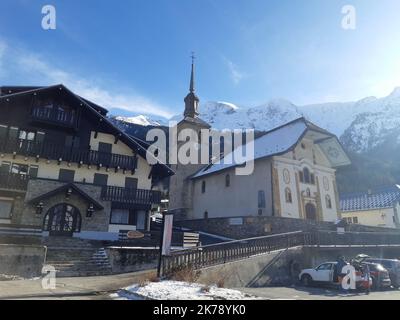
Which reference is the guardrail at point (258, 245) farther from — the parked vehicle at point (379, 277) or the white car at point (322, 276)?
the parked vehicle at point (379, 277)

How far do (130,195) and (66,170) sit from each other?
217 inches

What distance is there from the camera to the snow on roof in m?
32.0

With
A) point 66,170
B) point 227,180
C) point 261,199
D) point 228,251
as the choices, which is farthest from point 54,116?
point 261,199

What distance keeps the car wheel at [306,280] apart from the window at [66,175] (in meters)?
18.9

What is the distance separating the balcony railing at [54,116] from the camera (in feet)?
86.1

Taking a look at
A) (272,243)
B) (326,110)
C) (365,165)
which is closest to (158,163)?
(272,243)

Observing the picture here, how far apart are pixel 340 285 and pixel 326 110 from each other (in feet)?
549

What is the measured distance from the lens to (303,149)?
34.9m

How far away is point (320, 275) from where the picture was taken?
→ 17.1 metres

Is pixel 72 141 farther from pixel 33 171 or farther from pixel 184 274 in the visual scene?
pixel 184 274

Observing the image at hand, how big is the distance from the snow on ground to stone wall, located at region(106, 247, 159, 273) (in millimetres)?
6616

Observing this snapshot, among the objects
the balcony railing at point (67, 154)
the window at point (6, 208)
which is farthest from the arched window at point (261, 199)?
the window at point (6, 208)

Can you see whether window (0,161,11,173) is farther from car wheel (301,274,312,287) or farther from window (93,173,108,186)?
car wheel (301,274,312,287)

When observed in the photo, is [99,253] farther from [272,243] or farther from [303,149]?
[303,149]
